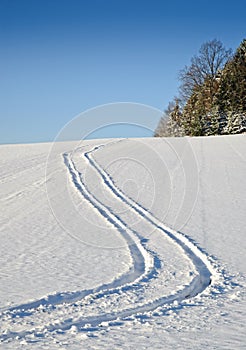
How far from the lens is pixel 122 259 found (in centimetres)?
791

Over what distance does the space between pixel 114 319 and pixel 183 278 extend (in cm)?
188

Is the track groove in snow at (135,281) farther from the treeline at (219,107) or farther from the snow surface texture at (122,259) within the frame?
the treeline at (219,107)

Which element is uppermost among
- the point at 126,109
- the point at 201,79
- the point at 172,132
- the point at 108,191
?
the point at 201,79

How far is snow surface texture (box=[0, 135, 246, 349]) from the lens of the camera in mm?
4879

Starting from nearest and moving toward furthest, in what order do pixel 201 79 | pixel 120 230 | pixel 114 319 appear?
pixel 114 319 → pixel 120 230 → pixel 201 79

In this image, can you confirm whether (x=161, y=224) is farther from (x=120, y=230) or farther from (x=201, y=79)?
(x=201, y=79)

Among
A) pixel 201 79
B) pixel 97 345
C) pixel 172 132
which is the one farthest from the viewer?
pixel 201 79

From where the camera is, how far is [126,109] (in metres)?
8.17

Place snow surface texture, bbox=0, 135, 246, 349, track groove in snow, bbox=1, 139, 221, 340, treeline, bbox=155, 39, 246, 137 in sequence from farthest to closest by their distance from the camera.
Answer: treeline, bbox=155, 39, 246, 137
track groove in snow, bbox=1, 139, 221, 340
snow surface texture, bbox=0, 135, 246, 349

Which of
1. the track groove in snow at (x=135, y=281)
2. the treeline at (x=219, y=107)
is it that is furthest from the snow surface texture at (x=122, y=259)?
the treeline at (x=219, y=107)

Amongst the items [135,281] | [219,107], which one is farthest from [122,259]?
[219,107]

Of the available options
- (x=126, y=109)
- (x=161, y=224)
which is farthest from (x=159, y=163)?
(x=126, y=109)

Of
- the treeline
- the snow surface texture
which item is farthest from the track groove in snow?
the treeline

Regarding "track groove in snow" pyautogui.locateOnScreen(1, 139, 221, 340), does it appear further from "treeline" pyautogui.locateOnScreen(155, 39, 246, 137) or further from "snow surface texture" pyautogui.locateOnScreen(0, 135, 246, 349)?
"treeline" pyautogui.locateOnScreen(155, 39, 246, 137)
